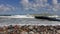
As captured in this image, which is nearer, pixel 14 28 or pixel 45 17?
pixel 14 28

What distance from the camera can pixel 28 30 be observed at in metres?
6.27

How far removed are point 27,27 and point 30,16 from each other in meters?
2.70

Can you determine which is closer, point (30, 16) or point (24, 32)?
point (24, 32)

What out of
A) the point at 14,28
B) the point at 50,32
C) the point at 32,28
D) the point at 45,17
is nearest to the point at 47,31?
the point at 50,32

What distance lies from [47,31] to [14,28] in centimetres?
122

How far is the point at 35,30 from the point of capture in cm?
632

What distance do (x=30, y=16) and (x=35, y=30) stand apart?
2.75 meters

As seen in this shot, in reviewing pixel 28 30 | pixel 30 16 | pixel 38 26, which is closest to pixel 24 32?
pixel 28 30

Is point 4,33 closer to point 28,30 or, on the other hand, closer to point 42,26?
point 28,30

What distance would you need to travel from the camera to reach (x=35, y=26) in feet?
21.1

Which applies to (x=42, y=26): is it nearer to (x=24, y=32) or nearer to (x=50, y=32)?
(x=50, y=32)

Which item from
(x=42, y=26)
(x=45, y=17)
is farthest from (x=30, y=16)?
(x=42, y=26)

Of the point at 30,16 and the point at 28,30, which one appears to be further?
the point at 30,16

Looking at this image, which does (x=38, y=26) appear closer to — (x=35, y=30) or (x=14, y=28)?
(x=35, y=30)
